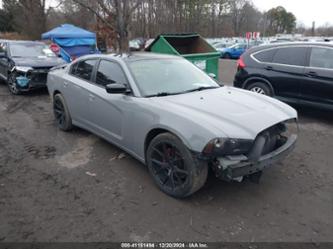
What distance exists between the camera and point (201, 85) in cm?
423

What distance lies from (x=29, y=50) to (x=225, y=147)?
29.3 feet

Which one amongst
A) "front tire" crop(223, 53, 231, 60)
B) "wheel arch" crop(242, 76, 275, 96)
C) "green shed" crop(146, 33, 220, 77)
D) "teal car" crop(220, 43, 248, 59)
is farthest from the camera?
"front tire" crop(223, 53, 231, 60)

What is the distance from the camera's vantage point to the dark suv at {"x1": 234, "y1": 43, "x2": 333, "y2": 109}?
19.3 ft

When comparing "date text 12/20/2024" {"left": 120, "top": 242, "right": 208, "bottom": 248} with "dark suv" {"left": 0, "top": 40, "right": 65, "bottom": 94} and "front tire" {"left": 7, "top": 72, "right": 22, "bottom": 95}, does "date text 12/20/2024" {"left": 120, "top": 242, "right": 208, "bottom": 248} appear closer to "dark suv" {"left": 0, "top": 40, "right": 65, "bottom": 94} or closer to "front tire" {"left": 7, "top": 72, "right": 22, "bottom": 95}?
"dark suv" {"left": 0, "top": 40, "right": 65, "bottom": 94}

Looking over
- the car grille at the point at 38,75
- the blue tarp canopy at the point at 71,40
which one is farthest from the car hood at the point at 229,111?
the blue tarp canopy at the point at 71,40

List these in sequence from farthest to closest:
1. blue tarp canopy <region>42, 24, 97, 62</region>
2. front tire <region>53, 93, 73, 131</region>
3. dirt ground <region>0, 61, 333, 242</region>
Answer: blue tarp canopy <region>42, 24, 97, 62</region>, front tire <region>53, 93, 73, 131</region>, dirt ground <region>0, 61, 333, 242</region>

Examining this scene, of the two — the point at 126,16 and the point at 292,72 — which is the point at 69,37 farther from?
the point at 292,72

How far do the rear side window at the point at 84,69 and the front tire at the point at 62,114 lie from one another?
594 mm

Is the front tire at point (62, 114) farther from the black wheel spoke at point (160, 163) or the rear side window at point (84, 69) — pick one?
the black wheel spoke at point (160, 163)

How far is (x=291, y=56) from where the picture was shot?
6.43m

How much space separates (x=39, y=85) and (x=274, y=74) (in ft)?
21.5

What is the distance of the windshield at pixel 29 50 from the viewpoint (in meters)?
9.45

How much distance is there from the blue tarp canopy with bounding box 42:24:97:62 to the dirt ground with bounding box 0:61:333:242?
443 inches

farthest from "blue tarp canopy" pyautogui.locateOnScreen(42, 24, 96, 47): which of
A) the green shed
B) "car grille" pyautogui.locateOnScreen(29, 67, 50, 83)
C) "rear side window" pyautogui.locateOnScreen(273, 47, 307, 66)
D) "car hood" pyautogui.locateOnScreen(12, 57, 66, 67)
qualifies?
"rear side window" pyautogui.locateOnScreen(273, 47, 307, 66)
